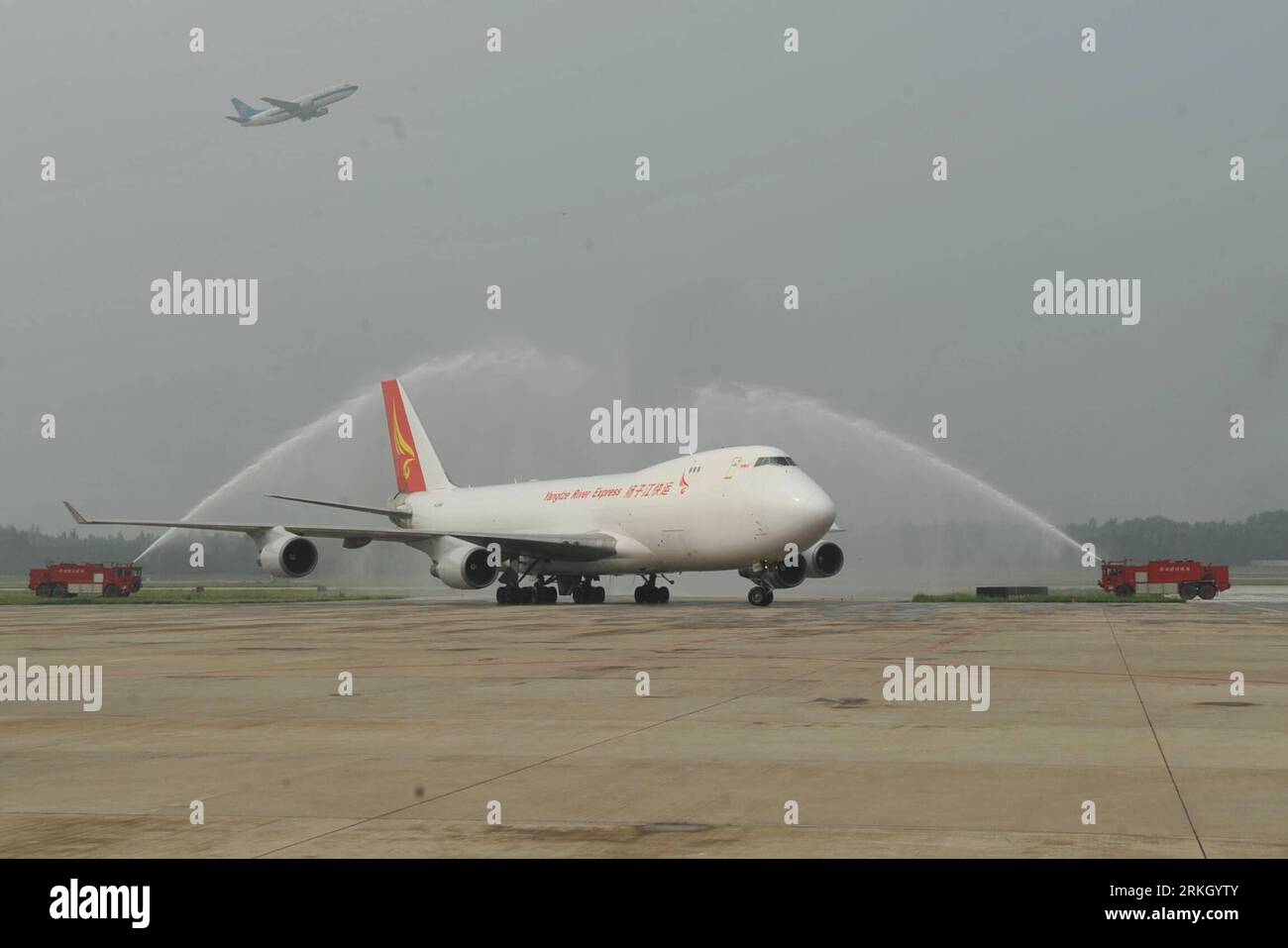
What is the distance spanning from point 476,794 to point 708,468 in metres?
35.5

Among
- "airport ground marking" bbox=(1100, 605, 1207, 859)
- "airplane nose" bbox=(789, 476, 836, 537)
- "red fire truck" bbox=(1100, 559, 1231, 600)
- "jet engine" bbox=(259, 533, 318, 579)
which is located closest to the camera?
"airport ground marking" bbox=(1100, 605, 1207, 859)

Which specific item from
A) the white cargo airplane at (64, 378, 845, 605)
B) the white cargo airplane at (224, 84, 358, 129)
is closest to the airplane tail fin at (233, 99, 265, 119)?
the white cargo airplane at (224, 84, 358, 129)

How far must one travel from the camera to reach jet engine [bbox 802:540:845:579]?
46.7 metres

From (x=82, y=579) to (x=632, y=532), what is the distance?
3449cm

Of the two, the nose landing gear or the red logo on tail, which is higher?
the red logo on tail

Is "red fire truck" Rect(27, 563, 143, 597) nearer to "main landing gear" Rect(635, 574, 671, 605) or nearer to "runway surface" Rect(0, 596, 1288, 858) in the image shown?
"main landing gear" Rect(635, 574, 671, 605)

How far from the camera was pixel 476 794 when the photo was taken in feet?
29.3

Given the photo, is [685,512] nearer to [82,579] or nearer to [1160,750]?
[1160,750]

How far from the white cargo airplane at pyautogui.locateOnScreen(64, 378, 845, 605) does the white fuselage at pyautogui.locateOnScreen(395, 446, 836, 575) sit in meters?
0.04

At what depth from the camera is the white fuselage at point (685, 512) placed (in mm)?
41000

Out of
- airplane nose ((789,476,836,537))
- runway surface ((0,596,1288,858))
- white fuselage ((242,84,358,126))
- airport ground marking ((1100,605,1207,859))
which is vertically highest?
white fuselage ((242,84,358,126))

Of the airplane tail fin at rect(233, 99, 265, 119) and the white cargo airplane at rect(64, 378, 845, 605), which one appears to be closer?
the white cargo airplane at rect(64, 378, 845, 605)
